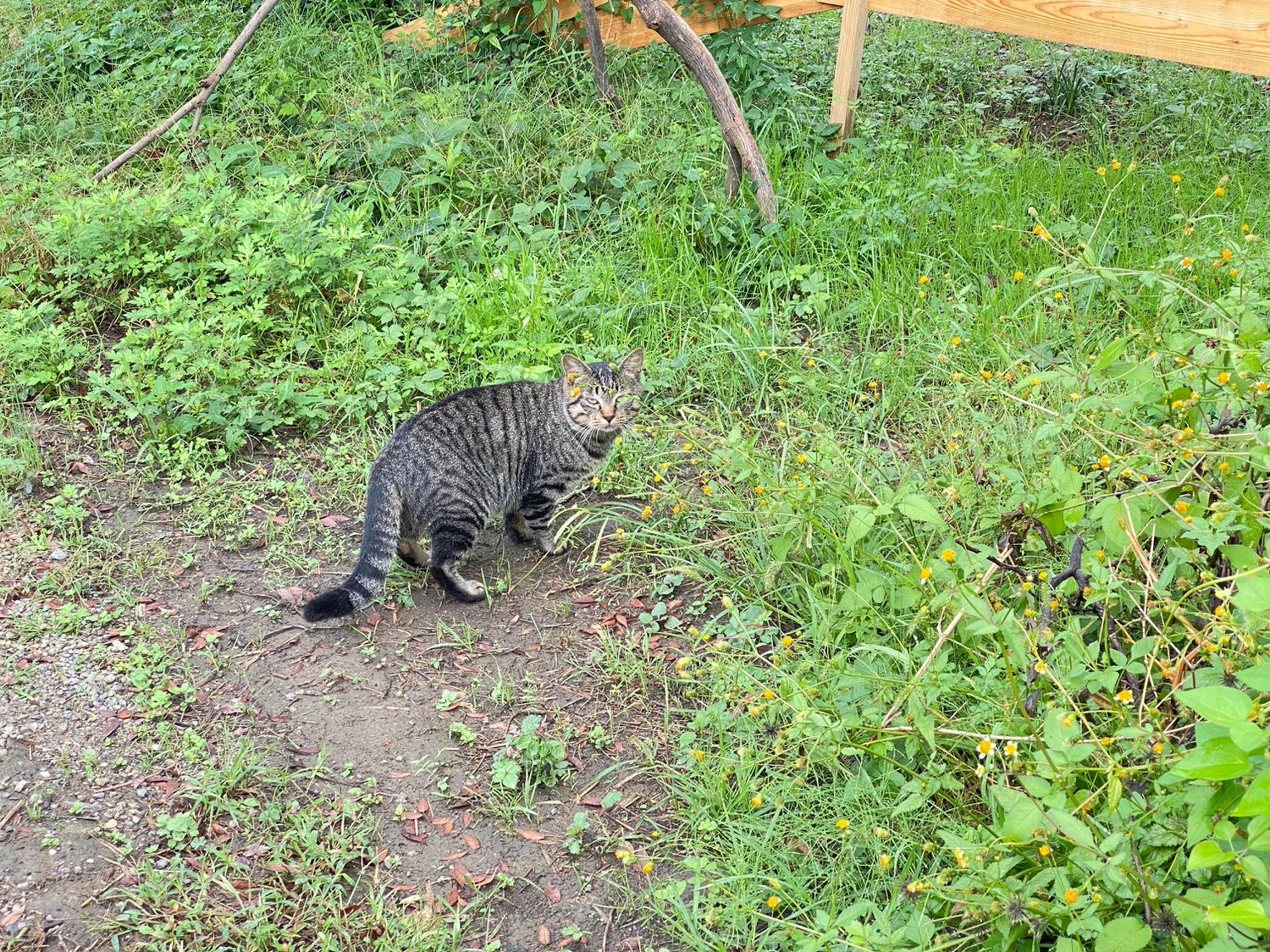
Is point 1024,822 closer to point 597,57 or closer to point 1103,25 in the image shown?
point 1103,25

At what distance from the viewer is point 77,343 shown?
5.84 m

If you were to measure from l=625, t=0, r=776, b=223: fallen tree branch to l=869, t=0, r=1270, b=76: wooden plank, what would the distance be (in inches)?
57.5

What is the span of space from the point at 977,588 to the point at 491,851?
5.91ft

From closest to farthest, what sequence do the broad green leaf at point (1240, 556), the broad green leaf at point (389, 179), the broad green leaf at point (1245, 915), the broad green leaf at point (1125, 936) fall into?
the broad green leaf at point (1245, 915) < the broad green leaf at point (1125, 936) < the broad green leaf at point (1240, 556) < the broad green leaf at point (389, 179)

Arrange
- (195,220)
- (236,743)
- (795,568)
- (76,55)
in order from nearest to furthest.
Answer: (236,743) → (795,568) → (195,220) → (76,55)

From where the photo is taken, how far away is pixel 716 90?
20.4 feet

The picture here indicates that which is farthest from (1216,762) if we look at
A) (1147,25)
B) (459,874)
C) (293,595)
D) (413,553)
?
(1147,25)

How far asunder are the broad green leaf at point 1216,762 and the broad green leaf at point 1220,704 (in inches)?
2.7

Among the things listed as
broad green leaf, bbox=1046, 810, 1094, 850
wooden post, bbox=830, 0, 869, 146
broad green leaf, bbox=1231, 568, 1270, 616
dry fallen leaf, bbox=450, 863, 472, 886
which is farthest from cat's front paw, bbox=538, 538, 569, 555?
wooden post, bbox=830, 0, 869, 146

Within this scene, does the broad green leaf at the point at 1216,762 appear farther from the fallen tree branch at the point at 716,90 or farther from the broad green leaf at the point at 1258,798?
the fallen tree branch at the point at 716,90

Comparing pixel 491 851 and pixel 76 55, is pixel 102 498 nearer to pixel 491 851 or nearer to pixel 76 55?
pixel 491 851

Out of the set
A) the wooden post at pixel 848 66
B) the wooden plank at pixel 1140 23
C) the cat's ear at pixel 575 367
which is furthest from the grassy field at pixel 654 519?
the wooden plank at pixel 1140 23

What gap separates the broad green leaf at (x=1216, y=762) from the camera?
193 centimetres

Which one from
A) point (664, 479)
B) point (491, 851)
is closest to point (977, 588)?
point (491, 851)
